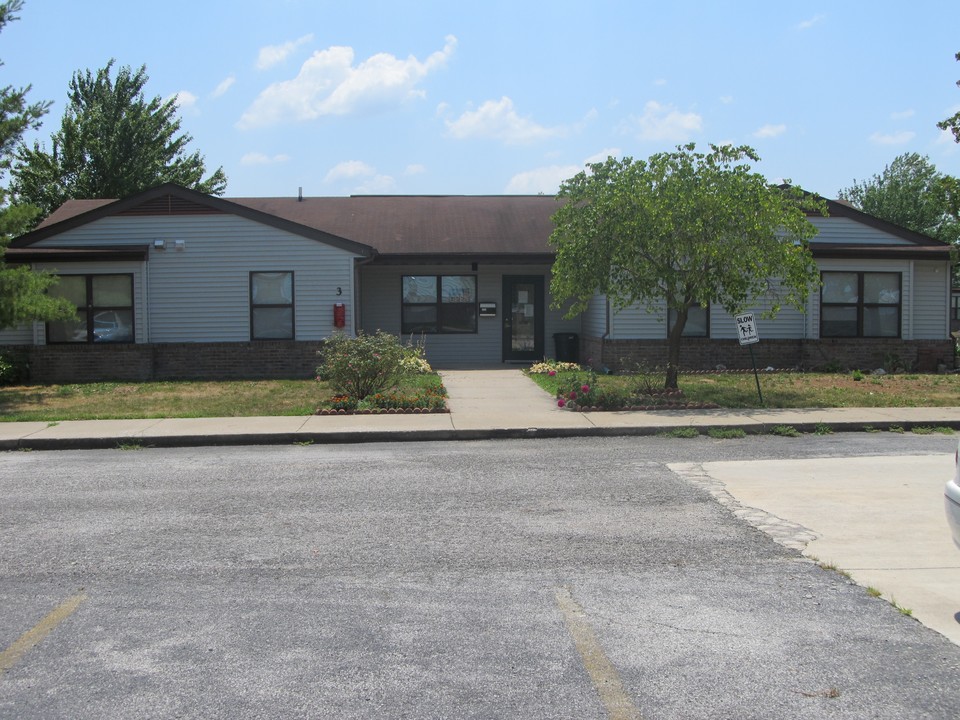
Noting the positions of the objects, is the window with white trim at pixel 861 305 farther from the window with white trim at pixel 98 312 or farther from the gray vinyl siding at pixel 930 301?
the window with white trim at pixel 98 312

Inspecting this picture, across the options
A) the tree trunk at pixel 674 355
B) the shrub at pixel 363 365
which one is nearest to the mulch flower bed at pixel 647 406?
the tree trunk at pixel 674 355

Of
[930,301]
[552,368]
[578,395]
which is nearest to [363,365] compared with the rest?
[578,395]

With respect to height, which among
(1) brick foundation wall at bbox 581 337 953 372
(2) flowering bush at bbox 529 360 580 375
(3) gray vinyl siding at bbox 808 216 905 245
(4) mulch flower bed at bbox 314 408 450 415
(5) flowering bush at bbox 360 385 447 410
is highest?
(3) gray vinyl siding at bbox 808 216 905 245

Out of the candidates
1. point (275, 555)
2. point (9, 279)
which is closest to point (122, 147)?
point (9, 279)

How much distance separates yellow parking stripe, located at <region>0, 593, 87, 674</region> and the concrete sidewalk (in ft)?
22.4

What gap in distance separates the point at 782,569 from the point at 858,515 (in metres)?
1.82

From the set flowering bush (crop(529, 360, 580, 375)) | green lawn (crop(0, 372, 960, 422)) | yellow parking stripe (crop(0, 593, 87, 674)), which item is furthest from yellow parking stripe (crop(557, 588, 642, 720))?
flowering bush (crop(529, 360, 580, 375))

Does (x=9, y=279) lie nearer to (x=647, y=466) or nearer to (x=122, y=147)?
(x=647, y=466)

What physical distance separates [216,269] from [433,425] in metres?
9.43

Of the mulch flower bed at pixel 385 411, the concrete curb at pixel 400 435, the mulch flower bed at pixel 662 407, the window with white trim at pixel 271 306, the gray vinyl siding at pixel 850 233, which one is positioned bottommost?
the concrete curb at pixel 400 435

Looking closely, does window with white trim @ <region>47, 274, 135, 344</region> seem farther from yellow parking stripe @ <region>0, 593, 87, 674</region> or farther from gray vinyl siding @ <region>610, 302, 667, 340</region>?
yellow parking stripe @ <region>0, 593, 87, 674</region>

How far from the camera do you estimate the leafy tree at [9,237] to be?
16.6m

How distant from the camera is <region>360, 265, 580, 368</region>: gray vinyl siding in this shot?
23234mm

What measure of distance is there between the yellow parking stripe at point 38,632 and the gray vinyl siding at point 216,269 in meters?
15.0
